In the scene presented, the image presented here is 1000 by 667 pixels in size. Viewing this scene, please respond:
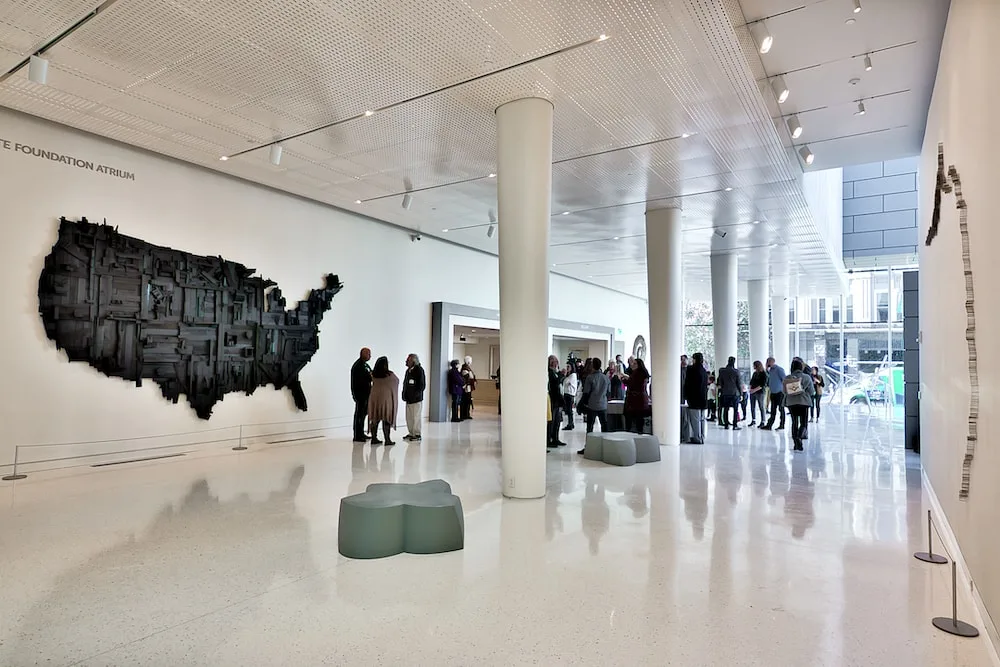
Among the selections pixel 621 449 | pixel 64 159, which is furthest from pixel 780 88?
pixel 64 159

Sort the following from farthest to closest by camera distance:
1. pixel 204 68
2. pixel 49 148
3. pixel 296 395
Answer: pixel 296 395
pixel 49 148
pixel 204 68

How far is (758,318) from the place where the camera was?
20.4m

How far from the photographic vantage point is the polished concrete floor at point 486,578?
3.19 m

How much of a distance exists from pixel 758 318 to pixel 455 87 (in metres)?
16.7

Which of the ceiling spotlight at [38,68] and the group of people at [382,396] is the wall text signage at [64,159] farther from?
the group of people at [382,396]

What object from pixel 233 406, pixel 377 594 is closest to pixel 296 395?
pixel 233 406

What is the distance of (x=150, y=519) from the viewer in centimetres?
566

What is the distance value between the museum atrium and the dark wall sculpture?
0.17 feet

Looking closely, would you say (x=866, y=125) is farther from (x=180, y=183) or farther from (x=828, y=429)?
(x=180, y=183)

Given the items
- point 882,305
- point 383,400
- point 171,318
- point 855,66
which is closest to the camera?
point 855,66

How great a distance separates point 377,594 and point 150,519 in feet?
10.0

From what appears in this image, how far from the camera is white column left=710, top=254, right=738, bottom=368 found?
53.7ft

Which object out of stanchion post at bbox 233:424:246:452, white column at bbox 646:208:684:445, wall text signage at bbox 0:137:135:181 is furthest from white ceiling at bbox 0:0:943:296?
stanchion post at bbox 233:424:246:452

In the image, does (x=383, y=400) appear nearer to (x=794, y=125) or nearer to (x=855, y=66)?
(x=794, y=125)
